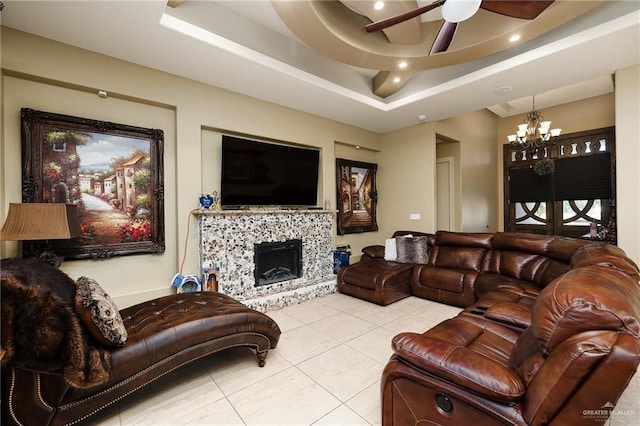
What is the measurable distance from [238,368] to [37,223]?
1.98m

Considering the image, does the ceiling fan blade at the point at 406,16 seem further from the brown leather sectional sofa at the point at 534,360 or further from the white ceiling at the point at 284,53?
the brown leather sectional sofa at the point at 534,360

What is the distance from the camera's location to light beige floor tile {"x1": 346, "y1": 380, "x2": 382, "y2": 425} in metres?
1.81

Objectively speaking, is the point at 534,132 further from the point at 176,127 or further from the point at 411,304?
the point at 176,127

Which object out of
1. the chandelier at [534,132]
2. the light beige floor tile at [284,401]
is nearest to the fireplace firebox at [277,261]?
the light beige floor tile at [284,401]

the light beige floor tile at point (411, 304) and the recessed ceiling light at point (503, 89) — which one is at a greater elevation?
the recessed ceiling light at point (503, 89)

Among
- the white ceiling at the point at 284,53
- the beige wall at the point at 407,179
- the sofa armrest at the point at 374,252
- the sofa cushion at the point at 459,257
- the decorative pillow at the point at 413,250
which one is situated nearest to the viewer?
the white ceiling at the point at 284,53

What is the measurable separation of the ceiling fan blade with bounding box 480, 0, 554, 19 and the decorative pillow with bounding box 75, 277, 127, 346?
11.1 feet

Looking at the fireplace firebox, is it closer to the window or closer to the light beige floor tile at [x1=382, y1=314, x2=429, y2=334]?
the light beige floor tile at [x1=382, y1=314, x2=429, y2=334]

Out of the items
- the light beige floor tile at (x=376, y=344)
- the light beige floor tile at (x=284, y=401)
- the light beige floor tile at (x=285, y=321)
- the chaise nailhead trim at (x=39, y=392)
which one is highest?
the chaise nailhead trim at (x=39, y=392)

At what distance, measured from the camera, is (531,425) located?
1.08m

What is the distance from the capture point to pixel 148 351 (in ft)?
6.14

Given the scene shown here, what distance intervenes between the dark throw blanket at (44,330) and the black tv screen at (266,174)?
227 centimetres

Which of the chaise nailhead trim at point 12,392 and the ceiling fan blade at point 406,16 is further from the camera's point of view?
the ceiling fan blade at point 406,16

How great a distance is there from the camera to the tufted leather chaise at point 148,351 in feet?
4.97
